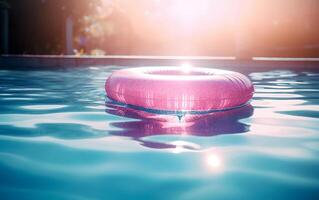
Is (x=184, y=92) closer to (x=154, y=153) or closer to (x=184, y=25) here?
(x=154, y=153)

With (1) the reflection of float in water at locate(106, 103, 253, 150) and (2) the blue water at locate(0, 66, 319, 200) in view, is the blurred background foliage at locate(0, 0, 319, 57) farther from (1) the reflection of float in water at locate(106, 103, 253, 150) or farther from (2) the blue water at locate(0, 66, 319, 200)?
(2) the blue water at locate(0, 66, 319, 200)

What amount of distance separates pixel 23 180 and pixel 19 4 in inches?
493

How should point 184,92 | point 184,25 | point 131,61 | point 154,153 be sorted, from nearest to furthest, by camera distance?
point 154,153 → point 184,92 → point 131,61 → point 184,25

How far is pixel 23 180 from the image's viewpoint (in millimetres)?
2287

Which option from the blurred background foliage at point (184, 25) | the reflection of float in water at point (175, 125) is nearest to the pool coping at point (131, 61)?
the blurred background foliage at point (184, 25)

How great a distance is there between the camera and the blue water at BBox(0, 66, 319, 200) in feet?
7.11

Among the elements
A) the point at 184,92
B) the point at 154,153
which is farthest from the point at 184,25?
the point at 154,153

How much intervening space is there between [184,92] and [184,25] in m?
16.3

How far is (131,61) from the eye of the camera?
1088 cm

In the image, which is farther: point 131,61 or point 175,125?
point 131,61

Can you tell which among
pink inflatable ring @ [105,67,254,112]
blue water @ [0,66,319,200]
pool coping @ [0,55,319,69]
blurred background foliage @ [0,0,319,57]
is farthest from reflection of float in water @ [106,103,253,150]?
blurred background foliage @ [0,0,319,57]

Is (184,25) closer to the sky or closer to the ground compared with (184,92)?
closer to the sky

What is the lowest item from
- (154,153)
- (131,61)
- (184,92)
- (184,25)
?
(154,153)

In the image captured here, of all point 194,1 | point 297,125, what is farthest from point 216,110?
point 194,1
